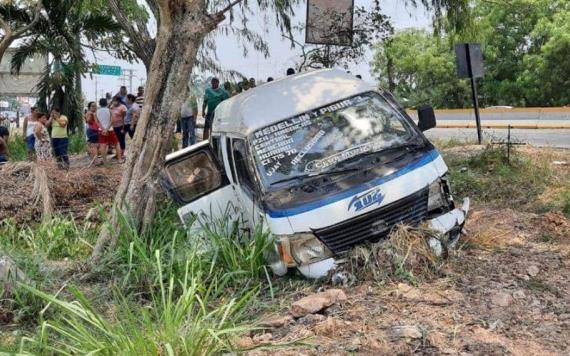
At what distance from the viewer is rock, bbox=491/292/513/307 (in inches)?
181

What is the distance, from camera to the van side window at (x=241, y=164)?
6074 mm

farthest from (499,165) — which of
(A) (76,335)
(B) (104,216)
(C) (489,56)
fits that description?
(C) (489,56)

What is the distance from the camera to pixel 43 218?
28.6ft

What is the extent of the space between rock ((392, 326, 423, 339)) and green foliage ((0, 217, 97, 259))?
420 centimetres

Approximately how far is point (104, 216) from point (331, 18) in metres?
7.78

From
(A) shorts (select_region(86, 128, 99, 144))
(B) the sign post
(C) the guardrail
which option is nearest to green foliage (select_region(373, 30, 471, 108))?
(C) the guardrail

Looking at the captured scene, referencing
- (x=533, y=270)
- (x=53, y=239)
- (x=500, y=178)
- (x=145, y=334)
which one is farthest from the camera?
(x=500, y=178)

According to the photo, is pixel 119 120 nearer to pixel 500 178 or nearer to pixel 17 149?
pixel 17 149

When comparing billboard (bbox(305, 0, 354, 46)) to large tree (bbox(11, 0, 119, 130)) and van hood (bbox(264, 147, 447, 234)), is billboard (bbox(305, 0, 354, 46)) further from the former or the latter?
van hood (bbox(264, 147, 447, 234))

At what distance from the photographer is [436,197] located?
18.7 feet

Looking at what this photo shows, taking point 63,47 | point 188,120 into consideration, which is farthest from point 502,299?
point 63,47

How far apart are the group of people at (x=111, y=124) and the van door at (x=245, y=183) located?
695 cm

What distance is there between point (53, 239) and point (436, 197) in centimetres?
452

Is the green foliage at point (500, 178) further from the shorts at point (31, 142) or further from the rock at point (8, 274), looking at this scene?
the shorts at point (31, 142)
